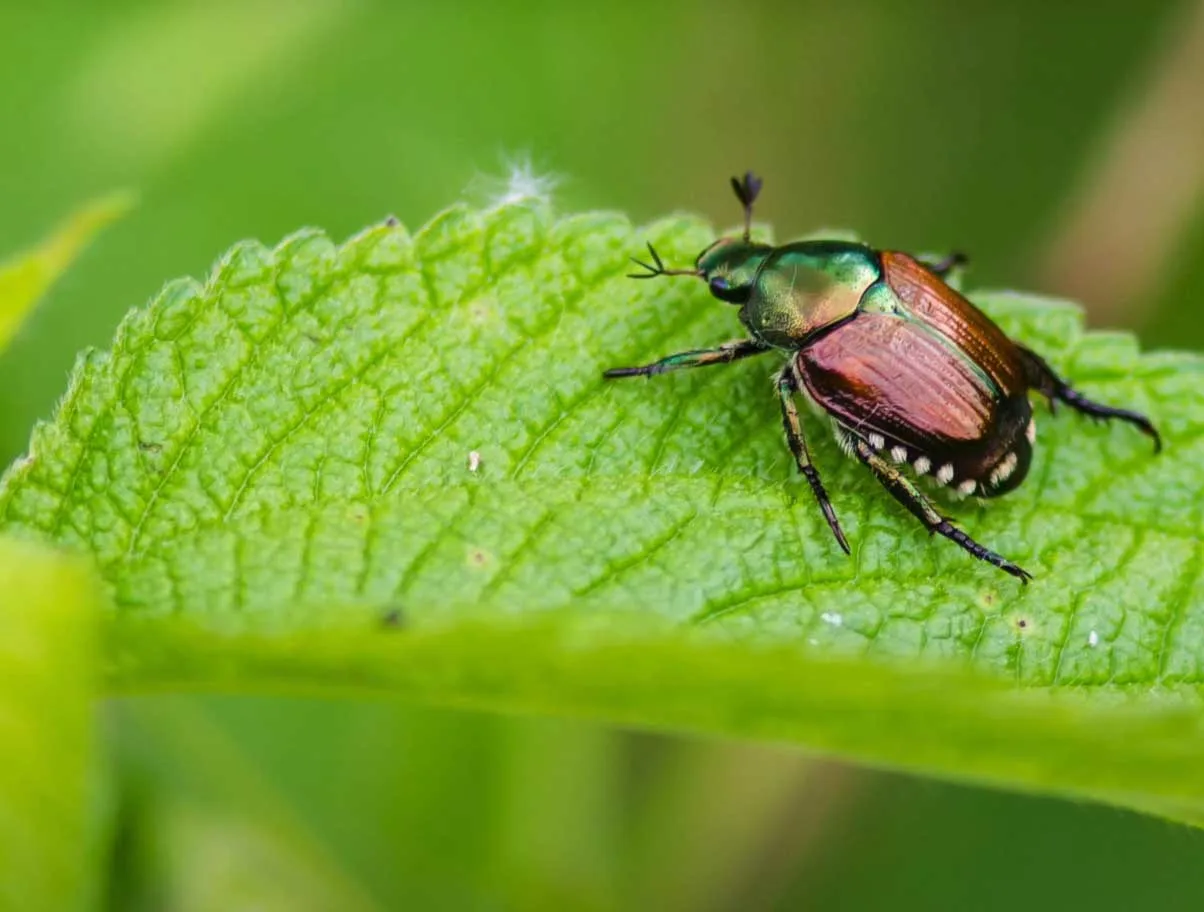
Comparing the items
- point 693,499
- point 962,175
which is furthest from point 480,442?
point 962,175

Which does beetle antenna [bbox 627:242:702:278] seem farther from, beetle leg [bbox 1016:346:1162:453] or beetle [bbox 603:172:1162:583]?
beetle leg [bbox 1016:346:1162:453]

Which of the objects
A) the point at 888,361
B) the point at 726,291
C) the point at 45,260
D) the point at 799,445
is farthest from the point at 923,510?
the point at 45,260

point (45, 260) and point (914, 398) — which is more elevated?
point (914, 398)

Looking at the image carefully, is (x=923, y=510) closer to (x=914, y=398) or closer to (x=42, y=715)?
(x=914, y=398)

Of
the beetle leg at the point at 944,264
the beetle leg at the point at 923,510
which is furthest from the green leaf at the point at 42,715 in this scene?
the beetle leg at the point at 944,264

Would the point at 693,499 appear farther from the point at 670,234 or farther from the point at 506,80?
the point at 506,80

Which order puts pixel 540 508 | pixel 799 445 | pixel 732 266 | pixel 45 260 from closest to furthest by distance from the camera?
pixel 45 260 → pixel 540 508 → pixel 799 445 → pixel 732 266
